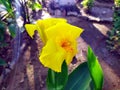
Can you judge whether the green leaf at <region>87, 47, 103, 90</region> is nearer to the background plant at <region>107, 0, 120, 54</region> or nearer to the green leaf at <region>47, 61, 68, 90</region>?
the green leaf at <region>47, 61, 68, 90</region>

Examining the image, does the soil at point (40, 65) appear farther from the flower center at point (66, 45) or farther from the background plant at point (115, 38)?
the flower center at point (66, 45)

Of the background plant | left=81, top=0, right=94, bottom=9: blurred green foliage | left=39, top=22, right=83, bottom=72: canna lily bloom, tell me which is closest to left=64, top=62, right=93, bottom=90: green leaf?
left=39, top=22, right=83, bottom=72: canna lily bloom

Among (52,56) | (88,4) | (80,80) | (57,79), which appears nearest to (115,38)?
(88,4)

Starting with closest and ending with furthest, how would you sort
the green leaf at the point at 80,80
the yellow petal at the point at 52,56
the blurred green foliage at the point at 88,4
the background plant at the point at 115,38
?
the yellow petal at the point at 52,56 < the green leaf at the point at 80,80 < the background plant at the point at 115,38 < the blurred green foliage at the point at 88,4

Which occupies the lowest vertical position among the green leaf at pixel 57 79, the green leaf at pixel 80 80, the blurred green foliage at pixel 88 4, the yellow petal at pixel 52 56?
the blurred green foliage at pixel 88 4

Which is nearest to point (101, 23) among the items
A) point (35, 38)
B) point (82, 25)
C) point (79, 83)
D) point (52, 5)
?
point (82, 25)

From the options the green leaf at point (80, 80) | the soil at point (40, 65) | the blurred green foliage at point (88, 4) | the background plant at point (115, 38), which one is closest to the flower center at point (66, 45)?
the green leaf at point (80, 80)

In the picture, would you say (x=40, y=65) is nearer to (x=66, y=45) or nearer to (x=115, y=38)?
(x=115, y=38)
